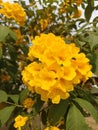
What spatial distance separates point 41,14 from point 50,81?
0.98 meters

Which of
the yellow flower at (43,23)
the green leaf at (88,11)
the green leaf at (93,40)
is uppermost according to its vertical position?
the green leaf at (93,40)

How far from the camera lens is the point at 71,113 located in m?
1.05

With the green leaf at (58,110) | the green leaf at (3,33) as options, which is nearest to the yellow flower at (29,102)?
the green leaf at (58,110)

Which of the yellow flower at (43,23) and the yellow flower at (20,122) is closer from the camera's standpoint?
the yellow flower at (20,122)

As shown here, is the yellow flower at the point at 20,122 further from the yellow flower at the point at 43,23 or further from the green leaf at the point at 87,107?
the yellow flower at the point at 43,23

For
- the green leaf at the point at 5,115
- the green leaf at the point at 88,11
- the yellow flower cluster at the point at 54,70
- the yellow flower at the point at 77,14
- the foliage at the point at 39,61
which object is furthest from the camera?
the yellow flower at the point at 77,14

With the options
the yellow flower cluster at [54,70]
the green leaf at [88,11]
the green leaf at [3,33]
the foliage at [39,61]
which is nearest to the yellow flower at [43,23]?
the foliage at [39,61]

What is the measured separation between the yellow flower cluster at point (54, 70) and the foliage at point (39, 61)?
0.09 feet

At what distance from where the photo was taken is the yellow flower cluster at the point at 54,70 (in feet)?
3.18

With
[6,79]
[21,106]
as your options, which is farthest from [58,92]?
[6,79]

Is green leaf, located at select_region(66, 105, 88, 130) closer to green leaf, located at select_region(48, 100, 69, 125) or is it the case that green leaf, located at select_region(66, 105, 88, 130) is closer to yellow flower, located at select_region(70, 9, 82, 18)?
green leaf, located at select_region(48, 100, 69, 125)

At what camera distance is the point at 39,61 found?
1067 millimetres

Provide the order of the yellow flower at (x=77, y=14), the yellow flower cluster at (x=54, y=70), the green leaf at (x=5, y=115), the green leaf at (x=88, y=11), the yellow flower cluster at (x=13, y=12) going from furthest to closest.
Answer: the yellow flower at (x=77, y=14) < the green leaf at (x=88, y=11) < the yellow flower cluster at (x=13, y=12) < the green leaf at (x=5, y=115) < the yellow flower cluster at (x=54, y=70)

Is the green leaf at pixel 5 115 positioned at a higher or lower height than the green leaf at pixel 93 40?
lower
